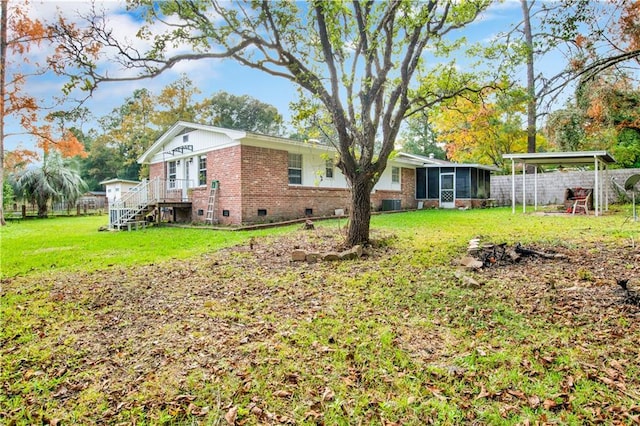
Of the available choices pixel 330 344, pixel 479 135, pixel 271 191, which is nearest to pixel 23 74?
pixel 271 191

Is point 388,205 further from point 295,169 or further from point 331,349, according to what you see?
point 331,349

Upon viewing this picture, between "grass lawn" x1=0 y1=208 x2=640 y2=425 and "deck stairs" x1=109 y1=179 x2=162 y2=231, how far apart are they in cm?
706

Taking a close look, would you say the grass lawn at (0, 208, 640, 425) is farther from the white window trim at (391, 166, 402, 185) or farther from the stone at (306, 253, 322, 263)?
the white window trim at (391, 166, 402, 185)

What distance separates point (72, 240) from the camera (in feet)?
32.0

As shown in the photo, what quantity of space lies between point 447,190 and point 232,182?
42.7ft

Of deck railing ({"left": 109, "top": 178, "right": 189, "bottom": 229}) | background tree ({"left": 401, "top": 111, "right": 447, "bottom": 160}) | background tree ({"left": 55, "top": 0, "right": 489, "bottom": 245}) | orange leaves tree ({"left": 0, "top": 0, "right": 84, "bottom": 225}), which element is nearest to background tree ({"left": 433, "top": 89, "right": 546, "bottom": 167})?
background tree ({"left": 55, "top": 0, "right": 489, "bottom": 245})

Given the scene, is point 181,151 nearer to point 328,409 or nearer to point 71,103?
point 71,103

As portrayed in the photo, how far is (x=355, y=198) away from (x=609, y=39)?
17.1 ft

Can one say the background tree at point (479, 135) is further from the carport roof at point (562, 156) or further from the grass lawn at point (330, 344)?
the grass lawn at point (330, 344)

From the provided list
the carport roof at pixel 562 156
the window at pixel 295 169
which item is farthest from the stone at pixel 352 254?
the carport roof at pixel 562 156

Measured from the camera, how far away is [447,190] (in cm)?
2019

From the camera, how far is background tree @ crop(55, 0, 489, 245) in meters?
5.77

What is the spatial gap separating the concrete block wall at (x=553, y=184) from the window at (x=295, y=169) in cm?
1330

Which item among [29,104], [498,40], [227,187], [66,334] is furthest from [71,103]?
[29,104]
